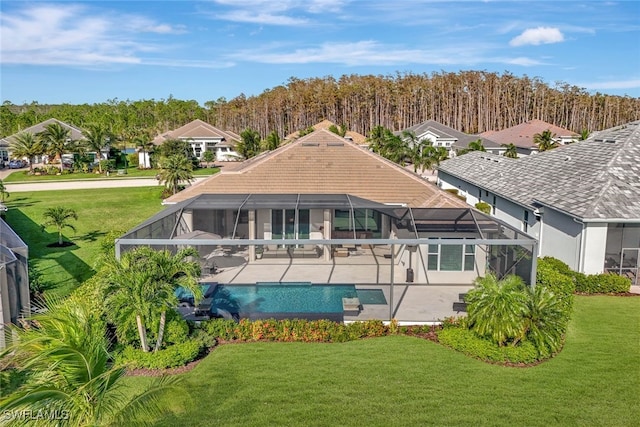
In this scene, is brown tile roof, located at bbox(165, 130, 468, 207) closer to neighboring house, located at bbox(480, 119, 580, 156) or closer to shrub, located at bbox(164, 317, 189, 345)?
shrub, located at bbox(164, 317, 189, 345)

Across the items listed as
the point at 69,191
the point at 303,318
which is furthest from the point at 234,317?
the point at 69,191

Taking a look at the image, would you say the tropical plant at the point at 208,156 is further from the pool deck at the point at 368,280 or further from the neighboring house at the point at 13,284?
the neighboring house at the point at 13,284

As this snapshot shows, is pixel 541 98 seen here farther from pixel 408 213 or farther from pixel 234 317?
pixel 234 317

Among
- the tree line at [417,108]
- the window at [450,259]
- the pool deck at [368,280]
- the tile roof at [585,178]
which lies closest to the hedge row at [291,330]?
the pool deck at [368,280]

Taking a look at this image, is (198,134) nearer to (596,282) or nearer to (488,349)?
(596,282)

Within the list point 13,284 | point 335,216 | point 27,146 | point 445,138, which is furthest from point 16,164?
point 13,284

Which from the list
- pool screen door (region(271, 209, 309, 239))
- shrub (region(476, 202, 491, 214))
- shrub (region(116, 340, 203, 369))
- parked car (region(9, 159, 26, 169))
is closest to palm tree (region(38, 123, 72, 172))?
parked car (region(9, 159, 26, 169))
